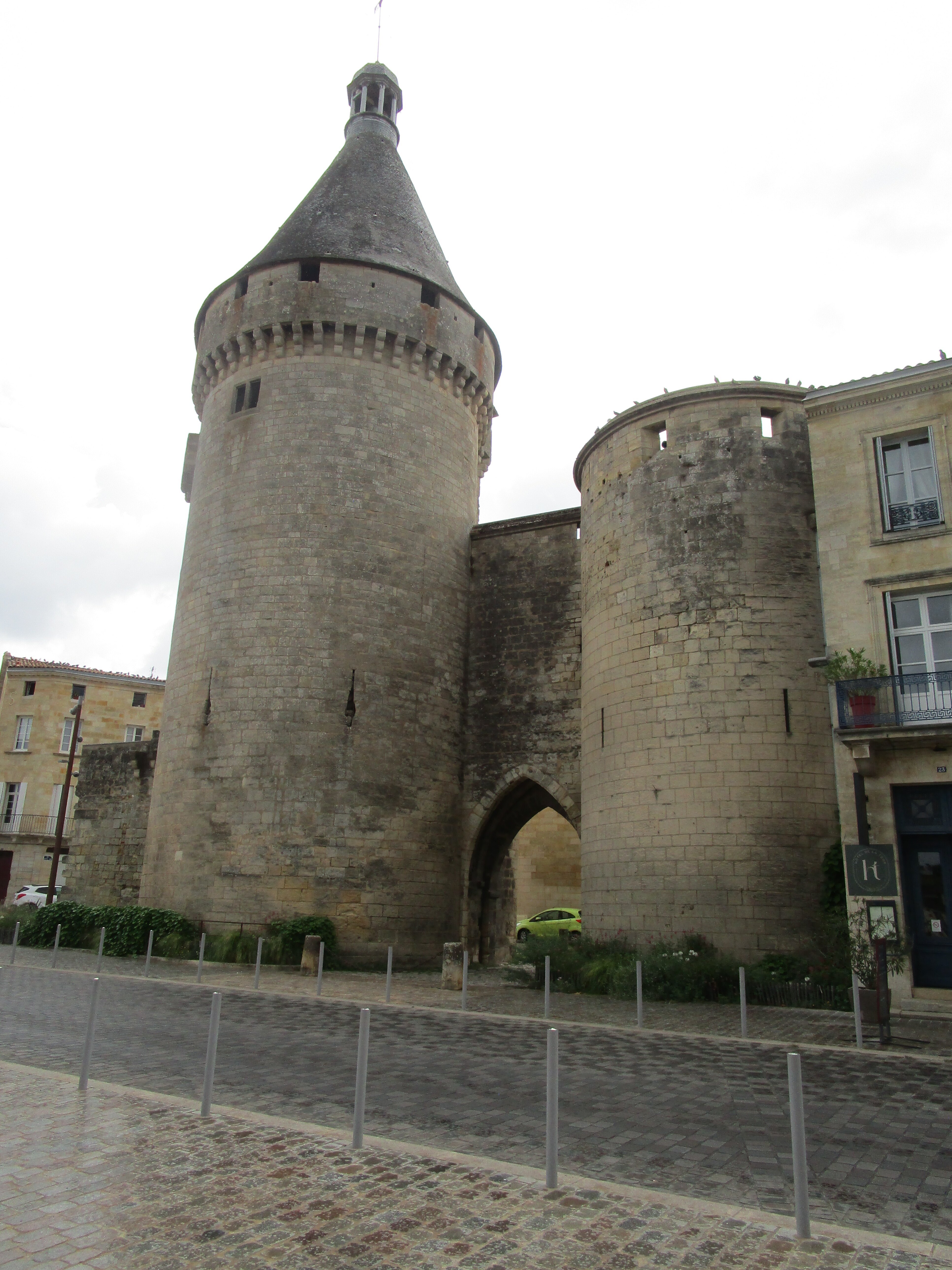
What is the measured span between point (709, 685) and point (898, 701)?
9.61 ft

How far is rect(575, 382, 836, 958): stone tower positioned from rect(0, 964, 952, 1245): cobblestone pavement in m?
4.27

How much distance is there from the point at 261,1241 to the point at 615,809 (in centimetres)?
1139

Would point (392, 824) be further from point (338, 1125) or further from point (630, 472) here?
point (338, 1125)

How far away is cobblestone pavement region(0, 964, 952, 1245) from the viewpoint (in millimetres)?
4535

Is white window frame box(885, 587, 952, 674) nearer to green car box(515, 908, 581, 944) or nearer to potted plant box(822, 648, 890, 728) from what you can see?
potted plant box(822, 648, 890, 728)

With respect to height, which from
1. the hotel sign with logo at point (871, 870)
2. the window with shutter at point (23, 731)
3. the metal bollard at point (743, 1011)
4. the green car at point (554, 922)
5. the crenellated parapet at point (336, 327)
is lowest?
the metal bollard at point (743, 1011)

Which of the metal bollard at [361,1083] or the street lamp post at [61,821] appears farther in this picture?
the street lamp post at [61,821]

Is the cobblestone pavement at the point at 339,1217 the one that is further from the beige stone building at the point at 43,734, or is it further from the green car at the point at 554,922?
the beige stone building at the point at 43,734

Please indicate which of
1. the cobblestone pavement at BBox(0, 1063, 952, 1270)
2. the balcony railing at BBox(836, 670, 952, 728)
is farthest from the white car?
the cobblestone pavement at BBox(0, 1063, 952, 1270)

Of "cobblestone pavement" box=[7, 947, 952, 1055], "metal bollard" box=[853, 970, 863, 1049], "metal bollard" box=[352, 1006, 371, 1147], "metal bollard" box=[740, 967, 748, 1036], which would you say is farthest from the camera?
"cobblestone pavement" box=[7, 947, 952, 1055]

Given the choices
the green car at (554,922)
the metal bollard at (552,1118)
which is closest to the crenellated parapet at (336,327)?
the green car at (554,922)

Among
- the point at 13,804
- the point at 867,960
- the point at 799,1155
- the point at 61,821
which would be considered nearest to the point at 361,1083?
the point at 799,1155

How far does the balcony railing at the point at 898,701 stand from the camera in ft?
37.4

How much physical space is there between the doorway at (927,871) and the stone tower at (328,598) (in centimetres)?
880
